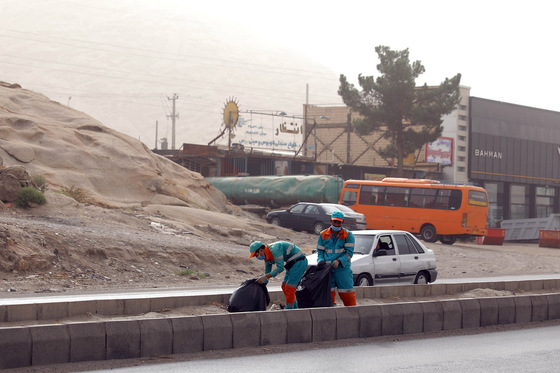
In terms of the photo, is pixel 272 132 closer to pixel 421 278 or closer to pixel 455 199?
pixel 455 199

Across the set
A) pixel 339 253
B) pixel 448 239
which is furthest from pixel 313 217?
pixel 339 253

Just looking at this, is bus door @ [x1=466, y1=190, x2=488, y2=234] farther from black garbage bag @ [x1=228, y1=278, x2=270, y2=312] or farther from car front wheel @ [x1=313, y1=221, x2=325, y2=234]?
black garbage bag @ [x1=228, y1=278, x2=270, y2=312]

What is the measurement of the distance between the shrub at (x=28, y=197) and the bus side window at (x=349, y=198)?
715 inches

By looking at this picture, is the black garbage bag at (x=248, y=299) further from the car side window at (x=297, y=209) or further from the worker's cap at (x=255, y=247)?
the car side window at (x=297, y=209)

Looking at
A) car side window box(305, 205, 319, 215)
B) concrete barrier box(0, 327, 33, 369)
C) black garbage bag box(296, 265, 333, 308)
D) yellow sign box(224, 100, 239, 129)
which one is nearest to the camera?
concrete barrier box(0, 327, 33, 369)

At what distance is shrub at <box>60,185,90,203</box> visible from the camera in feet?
97.2

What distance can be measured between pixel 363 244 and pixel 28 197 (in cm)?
1236

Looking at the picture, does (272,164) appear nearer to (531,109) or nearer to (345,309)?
(531,109)

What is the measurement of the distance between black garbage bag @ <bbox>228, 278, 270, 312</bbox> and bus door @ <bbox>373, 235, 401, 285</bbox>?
20.5ft

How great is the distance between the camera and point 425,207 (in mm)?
38594

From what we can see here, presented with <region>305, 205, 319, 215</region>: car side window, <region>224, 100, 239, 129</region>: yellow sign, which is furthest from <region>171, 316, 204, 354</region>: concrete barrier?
<region>224, 100, 239, 129</region>: yellow sign

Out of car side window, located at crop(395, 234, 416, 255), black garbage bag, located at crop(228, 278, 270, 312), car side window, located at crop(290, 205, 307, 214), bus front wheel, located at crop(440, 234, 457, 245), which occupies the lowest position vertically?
bus front wheel, located at crop(440, 234, 457, 245)

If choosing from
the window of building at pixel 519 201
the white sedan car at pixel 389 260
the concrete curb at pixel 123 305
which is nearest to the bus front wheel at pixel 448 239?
the white sedan car at pixel 389 260

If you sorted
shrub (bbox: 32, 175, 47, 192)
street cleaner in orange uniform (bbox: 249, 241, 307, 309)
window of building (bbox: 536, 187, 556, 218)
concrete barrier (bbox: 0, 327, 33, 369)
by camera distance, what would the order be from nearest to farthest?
concrete barrier (bbox: 0, 327, 33, 369) < street cleaner in orange uniform (bbox: 249, 241, 307, 309) < shrub (bbox: 32, 175, 47, 192) < window of building (bbox: 536, 187, 556, 218)
